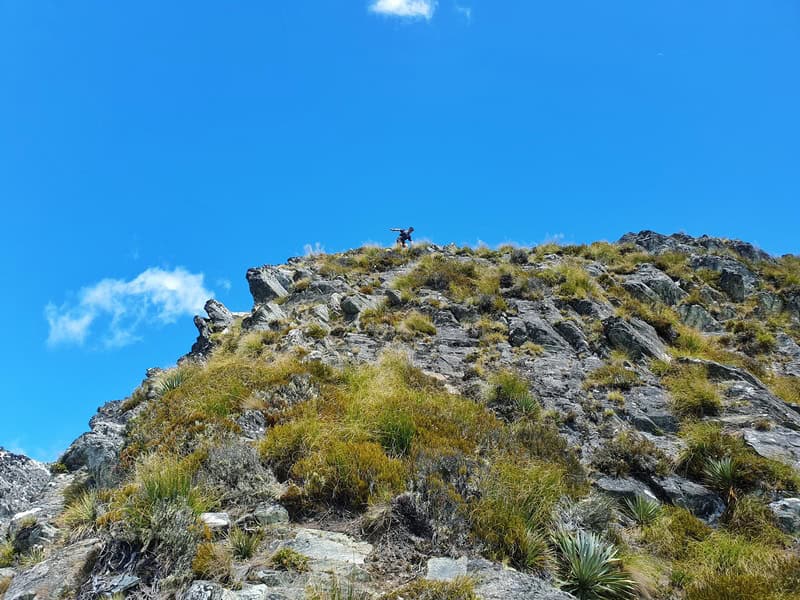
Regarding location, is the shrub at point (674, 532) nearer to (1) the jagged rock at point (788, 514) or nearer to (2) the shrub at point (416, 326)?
(1) the jagged rock at point (788, 514)

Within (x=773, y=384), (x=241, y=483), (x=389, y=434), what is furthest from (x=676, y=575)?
(x=773, y=384)

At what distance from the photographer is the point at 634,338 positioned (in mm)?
15438

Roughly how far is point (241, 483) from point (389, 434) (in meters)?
2.51

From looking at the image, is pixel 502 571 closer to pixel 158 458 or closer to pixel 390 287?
pixel 158 458

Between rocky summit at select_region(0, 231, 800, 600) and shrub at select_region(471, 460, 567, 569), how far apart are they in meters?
0.03

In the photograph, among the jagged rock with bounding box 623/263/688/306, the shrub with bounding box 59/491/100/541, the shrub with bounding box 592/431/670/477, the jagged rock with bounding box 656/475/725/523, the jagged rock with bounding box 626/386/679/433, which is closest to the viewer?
the shrub with bounding box 59/491/100/541

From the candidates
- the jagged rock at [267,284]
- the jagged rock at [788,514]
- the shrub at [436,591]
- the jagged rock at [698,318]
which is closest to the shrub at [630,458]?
the jagged rock at [788,514]

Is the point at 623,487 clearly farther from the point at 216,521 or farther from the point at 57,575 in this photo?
the point at 57,575

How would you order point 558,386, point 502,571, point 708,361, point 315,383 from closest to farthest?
point 502,571 → point 315,383 → point 558,386 → point 708,361

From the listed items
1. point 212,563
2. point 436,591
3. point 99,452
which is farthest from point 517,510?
point 99,452

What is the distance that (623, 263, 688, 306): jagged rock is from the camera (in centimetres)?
2092

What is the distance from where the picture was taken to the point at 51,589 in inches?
248

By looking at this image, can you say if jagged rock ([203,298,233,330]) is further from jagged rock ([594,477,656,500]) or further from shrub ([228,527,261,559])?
jagged rock ([594,477,656,500])

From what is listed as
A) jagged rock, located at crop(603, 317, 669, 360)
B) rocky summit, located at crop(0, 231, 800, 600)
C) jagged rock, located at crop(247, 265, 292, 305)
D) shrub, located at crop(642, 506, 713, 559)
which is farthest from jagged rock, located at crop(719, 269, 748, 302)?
jagged rock, located at crop(247, 265, 292, 305)
